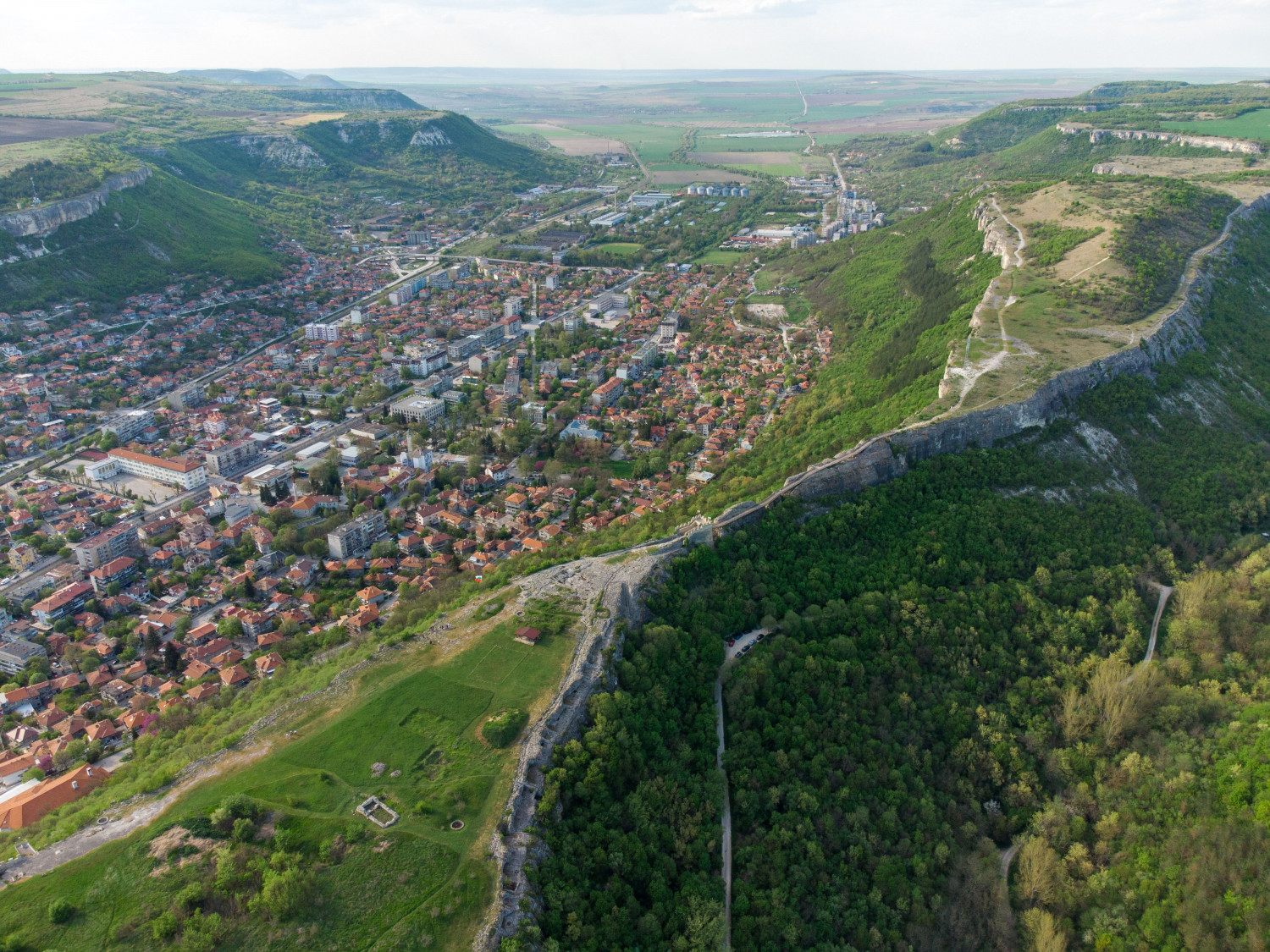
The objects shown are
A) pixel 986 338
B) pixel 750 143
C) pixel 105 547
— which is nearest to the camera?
pixel 105 547

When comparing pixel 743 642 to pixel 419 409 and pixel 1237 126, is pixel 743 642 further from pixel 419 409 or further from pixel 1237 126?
pixel 1237 126

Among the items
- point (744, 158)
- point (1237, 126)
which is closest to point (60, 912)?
point (1237, 126)

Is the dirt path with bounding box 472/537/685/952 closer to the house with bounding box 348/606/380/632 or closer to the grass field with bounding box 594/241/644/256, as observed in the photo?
the house with bounding box 348/606/380/632

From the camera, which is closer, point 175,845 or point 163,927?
point 163,927

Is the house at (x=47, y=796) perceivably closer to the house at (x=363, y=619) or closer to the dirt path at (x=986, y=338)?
the house at (x=363, y=619)

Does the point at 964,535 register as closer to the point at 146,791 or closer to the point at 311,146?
the point at 146,791

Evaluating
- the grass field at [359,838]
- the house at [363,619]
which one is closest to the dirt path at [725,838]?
the grass field at [359,838]
